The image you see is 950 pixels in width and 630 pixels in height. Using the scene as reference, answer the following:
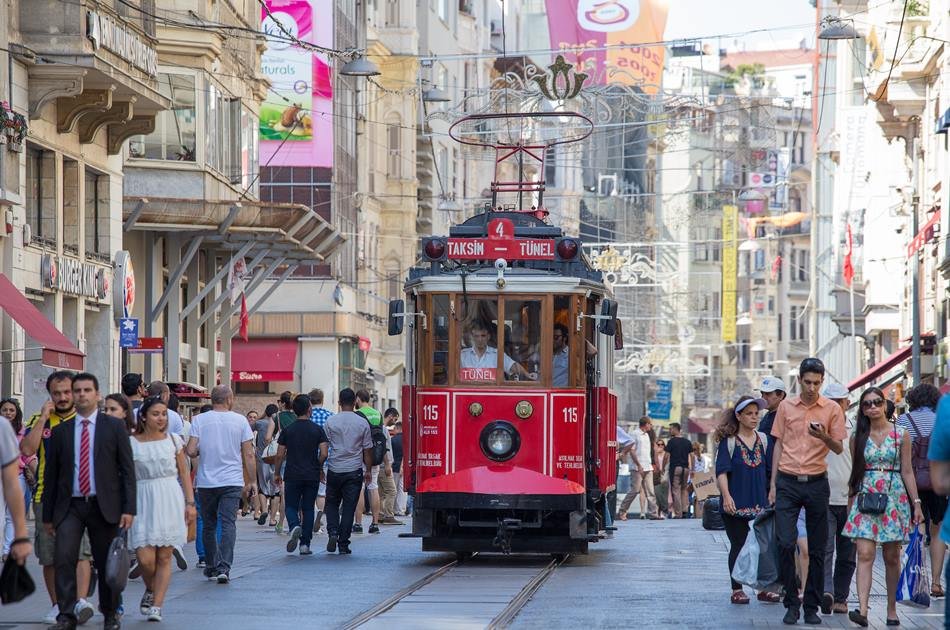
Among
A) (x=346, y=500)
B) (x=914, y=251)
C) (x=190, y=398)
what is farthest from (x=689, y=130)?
(x=346, y=500)

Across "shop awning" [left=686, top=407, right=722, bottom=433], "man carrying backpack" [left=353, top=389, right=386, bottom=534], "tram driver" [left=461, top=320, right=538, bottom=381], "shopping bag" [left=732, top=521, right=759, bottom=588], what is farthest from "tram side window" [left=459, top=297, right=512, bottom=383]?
"shop awning" [left=686, top=407, right=722, bottom=433]

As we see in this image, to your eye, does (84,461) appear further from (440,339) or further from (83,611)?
(440,339)

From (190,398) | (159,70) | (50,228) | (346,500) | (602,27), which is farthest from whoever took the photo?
(602,27)

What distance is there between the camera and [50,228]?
2780 centimetres

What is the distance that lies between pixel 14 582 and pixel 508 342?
9.86 metres

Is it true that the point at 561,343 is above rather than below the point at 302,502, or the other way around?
above

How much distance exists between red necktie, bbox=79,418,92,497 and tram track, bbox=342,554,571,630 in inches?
75.5

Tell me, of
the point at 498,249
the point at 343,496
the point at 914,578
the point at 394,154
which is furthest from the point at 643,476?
the point at 394,154

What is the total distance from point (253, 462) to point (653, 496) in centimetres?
1794

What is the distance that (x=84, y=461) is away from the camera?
12086mm

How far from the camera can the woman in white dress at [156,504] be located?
12.9m

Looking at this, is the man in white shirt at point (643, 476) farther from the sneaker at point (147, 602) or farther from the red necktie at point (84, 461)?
the red necktie at point (84, 461)

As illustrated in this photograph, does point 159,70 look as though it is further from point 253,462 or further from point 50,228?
point 253,462

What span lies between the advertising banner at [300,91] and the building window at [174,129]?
15.1 metres
